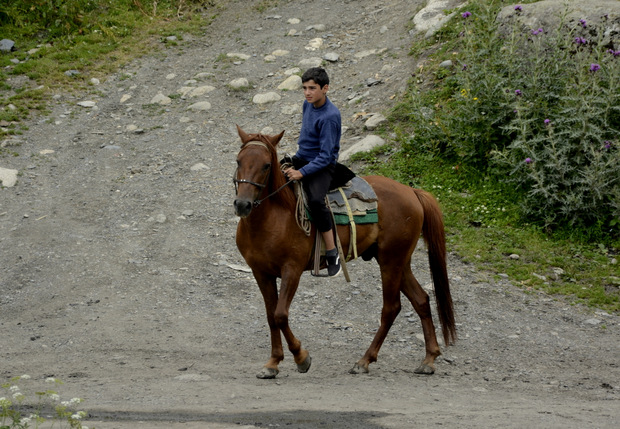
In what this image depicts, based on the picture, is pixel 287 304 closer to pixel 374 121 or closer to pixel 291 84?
pixel 374 121

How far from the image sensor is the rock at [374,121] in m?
12.8

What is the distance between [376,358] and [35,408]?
10.9 feet

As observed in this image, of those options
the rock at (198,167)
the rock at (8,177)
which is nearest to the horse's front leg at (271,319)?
the rock at (198,167)

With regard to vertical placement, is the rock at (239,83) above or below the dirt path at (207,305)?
above

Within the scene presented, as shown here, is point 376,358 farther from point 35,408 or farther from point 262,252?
point 35,408

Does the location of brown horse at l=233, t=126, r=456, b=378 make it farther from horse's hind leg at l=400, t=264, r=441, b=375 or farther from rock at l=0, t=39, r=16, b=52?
rock at l=0, t=39, r=16, b=52

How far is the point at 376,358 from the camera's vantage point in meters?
7.08

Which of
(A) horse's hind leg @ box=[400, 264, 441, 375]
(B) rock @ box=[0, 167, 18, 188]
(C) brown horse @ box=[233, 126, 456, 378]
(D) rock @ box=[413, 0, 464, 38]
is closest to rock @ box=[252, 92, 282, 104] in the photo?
(D) rock @ box=[413, 0, 464, 38]

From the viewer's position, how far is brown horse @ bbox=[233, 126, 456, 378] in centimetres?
613

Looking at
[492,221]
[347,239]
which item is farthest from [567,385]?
[492,221]

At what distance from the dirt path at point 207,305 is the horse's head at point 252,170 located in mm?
1718

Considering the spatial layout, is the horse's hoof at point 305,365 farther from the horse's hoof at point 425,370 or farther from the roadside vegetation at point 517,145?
the roadside vegetation at point 517,145

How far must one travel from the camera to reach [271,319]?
22.0 feet

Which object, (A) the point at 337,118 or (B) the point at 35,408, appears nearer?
(B) the point at 35,408
